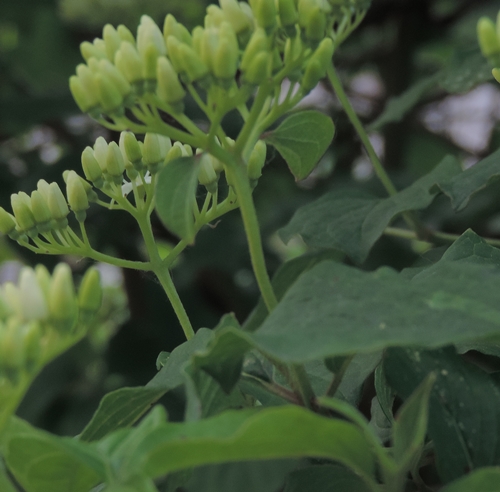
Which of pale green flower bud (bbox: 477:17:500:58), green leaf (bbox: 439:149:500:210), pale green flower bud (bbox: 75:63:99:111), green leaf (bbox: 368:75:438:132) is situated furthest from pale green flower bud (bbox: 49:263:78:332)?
green leaf (bbox: 368:75:438:132)

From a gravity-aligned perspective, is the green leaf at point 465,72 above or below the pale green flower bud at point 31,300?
below

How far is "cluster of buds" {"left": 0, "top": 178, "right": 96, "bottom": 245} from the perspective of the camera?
464mm

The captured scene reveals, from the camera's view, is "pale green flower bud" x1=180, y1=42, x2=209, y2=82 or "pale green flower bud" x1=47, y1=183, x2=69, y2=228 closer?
"pale green flower bud" x1=180, y1=42, x2=209, y2=82

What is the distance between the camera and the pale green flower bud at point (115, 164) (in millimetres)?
458

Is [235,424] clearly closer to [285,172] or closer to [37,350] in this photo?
[37,350]

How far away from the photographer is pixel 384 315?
0.29 metres

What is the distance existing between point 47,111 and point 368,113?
78cm

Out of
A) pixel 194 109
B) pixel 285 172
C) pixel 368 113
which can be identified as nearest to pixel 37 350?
pixel 194 109

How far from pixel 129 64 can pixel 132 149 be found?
106mm

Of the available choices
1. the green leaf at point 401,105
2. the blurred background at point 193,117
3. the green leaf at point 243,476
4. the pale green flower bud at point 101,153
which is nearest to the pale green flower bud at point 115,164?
the pale green flower bud at point 101,153

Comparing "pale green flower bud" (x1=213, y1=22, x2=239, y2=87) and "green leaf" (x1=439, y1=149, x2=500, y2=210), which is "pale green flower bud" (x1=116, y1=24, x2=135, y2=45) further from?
"green leaf" (x1=439, y1=149, x2=500, y2=210)

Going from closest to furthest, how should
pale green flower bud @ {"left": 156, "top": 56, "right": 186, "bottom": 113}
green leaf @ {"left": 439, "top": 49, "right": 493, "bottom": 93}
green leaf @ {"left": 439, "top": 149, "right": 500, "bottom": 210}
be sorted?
pale green flower bud @ {"left": 156, "top": 56, "right": 186, "bottom": 113}
green leaf @ {"left": 439, "top": 149, "right": 500, "bottom": 210}
green leaf @ {"left": 439, "top": 49, "right": 493, "bottom": 93}

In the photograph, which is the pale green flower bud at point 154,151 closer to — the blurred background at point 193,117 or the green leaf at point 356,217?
the green leaf at point 356,217

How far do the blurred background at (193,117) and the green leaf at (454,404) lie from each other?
31.8 inches
